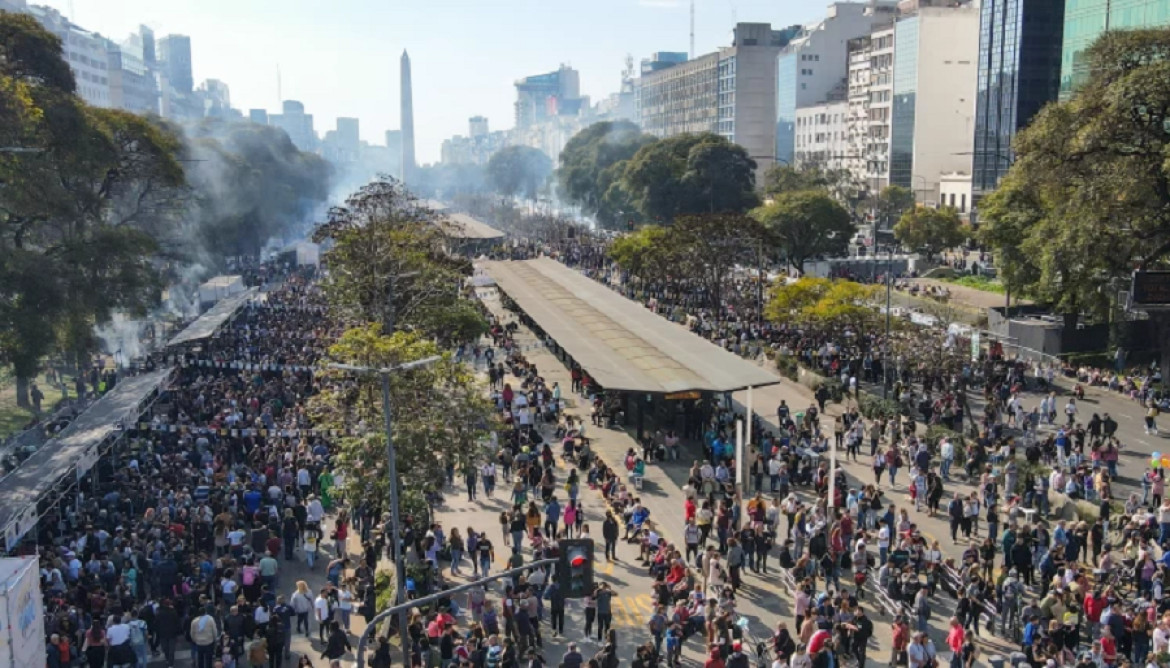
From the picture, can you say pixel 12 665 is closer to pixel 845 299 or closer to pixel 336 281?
pixel 336 281

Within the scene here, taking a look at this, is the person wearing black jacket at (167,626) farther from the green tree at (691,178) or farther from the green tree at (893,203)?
the green tree at (893,203)

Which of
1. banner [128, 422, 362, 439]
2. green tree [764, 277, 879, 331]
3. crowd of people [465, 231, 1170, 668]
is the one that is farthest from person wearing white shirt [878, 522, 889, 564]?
green tree [764, 277, 879, 331]

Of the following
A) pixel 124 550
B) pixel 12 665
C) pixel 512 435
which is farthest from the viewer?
pixel 512 435

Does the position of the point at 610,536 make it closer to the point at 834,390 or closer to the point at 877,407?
the point at 877,407

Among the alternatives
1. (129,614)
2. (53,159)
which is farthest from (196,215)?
(129,614)

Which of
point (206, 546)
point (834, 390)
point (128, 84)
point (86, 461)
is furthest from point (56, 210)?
point (128, 84)
